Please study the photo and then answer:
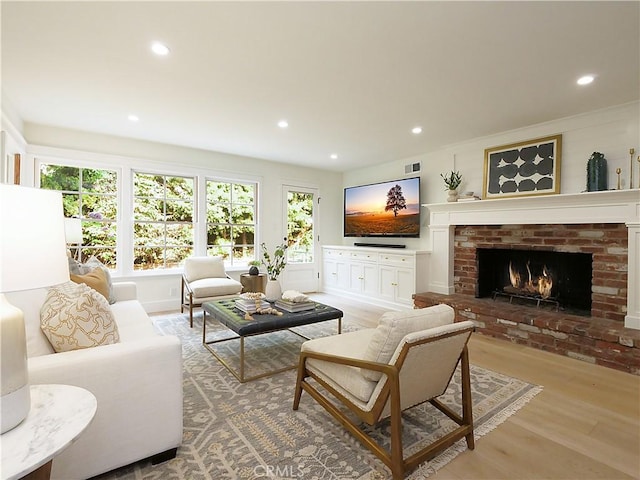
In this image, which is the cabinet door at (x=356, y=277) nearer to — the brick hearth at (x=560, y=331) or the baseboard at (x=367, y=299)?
the baseboard at (x=367, y=299)

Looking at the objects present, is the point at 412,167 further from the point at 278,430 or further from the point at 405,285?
the point at 278,430

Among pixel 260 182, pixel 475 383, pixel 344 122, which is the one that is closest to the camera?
pixel 475 383

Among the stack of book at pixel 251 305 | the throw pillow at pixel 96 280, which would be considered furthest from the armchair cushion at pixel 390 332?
the throw pillow at pixel 96 280

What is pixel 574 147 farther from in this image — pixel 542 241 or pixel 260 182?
pixel 260 182

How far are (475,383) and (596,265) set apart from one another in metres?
2.04

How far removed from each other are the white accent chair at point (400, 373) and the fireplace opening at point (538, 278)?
2.82 meters

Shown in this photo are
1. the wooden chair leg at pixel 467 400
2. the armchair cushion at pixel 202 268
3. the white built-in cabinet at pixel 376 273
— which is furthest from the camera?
the white built-in cabinet at pixel 376 273

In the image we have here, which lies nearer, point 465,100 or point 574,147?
point 465,100

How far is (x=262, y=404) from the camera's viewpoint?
2230 mm

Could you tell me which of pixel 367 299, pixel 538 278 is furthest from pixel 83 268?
pixel 538 278

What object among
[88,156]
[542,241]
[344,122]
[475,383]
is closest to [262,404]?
[475,383]

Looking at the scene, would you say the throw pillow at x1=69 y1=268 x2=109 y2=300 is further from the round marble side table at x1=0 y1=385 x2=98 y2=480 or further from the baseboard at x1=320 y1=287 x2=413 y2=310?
the baseboard at x1=320 y1=287 x2=413 y2=310

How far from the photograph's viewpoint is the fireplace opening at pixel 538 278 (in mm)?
3758

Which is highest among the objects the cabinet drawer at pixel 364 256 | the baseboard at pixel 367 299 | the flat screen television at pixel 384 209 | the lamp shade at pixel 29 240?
the flat screen television at pixel 384 209
